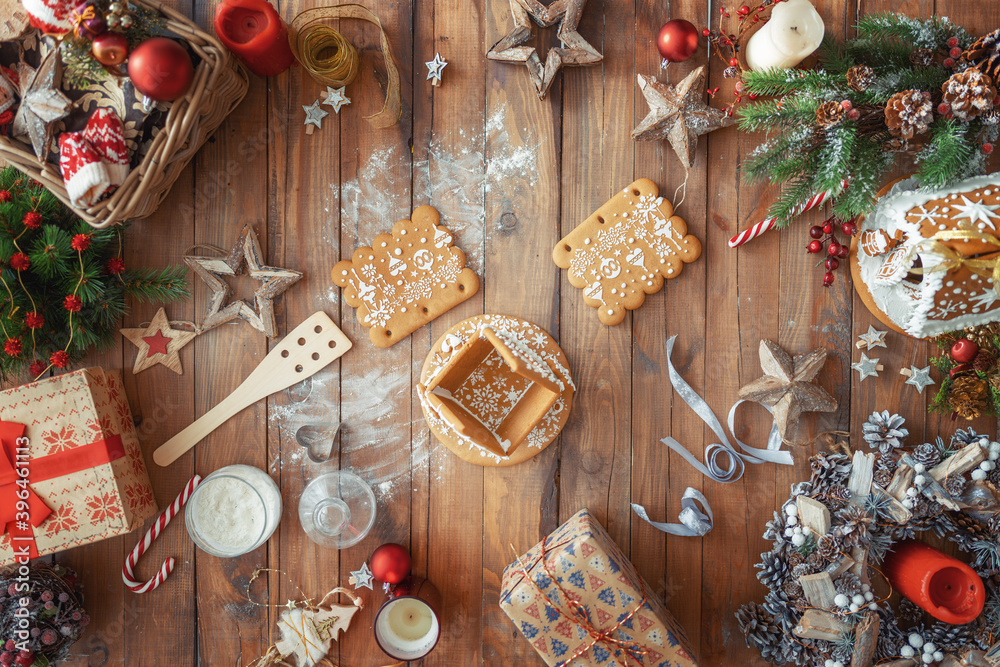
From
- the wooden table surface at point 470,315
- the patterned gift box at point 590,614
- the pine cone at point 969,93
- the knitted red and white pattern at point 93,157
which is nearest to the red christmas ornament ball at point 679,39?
the wooden table surface at point 470,315

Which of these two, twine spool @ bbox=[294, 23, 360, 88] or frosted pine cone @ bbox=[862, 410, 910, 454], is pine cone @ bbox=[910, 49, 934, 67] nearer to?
frosted pine cone @ bbox=[862, 410, 910, 454]

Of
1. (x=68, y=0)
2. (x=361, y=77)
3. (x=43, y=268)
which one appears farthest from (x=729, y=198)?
(x=43, y=268)

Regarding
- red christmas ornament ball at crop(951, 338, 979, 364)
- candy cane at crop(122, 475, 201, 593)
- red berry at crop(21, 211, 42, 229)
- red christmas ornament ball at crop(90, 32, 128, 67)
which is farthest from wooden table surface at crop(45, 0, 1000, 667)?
red christmas ornament ball at crop(90, 32, 128, 67)

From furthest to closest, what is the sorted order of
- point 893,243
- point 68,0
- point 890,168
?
point 890,168 → point 893,243 → point 68,0

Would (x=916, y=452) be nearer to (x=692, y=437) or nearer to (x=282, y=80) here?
(x=692, y=437)

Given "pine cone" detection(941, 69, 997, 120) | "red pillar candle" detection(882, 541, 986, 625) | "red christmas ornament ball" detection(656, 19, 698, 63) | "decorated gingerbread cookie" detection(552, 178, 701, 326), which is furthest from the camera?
"decorated gingerbread cookie" detection(552, 178, 701, 326)
